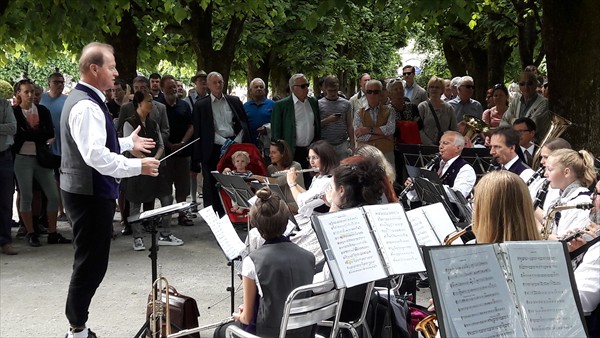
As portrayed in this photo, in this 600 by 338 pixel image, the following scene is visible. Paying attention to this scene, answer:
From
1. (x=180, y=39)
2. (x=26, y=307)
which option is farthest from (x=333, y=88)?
(x=180, y=39)

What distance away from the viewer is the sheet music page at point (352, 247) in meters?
3.68

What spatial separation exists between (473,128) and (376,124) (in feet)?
4.00

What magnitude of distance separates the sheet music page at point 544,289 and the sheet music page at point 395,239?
3.48 feet

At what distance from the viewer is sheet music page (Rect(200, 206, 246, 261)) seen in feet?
16.3

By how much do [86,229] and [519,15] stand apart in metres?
11.0

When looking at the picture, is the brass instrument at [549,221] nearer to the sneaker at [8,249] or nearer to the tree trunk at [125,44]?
the sneaker at [8,249]

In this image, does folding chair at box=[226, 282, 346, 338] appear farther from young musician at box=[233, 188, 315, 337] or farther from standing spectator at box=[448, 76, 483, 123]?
standing spectator at box=[448, 76, 483, 123]

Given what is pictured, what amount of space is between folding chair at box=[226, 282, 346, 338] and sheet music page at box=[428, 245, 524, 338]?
121cm

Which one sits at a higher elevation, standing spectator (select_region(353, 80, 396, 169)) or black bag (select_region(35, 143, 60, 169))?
standing spectator (select_region(353, 80, 396, 169))

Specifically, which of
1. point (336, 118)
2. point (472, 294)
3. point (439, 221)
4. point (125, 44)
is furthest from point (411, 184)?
point (125, 44)

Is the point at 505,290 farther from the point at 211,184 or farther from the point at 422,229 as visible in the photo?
the point at 211,184

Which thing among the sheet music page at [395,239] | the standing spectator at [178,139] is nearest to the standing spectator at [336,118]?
the standing spectator at [178,139]

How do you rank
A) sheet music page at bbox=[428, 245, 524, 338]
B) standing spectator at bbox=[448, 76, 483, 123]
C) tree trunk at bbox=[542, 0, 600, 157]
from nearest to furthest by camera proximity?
sheet music page at bbox=[428, 245, 524, 338] → tree trunk at bbox=[542, 0, 600, 157] → standing spectator at bbox=[448, 76, 483, 123]

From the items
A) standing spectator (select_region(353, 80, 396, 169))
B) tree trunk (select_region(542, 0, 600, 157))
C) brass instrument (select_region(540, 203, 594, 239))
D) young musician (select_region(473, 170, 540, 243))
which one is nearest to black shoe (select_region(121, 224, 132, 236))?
standing spectator (select_region(353, 80, 396, 169))
